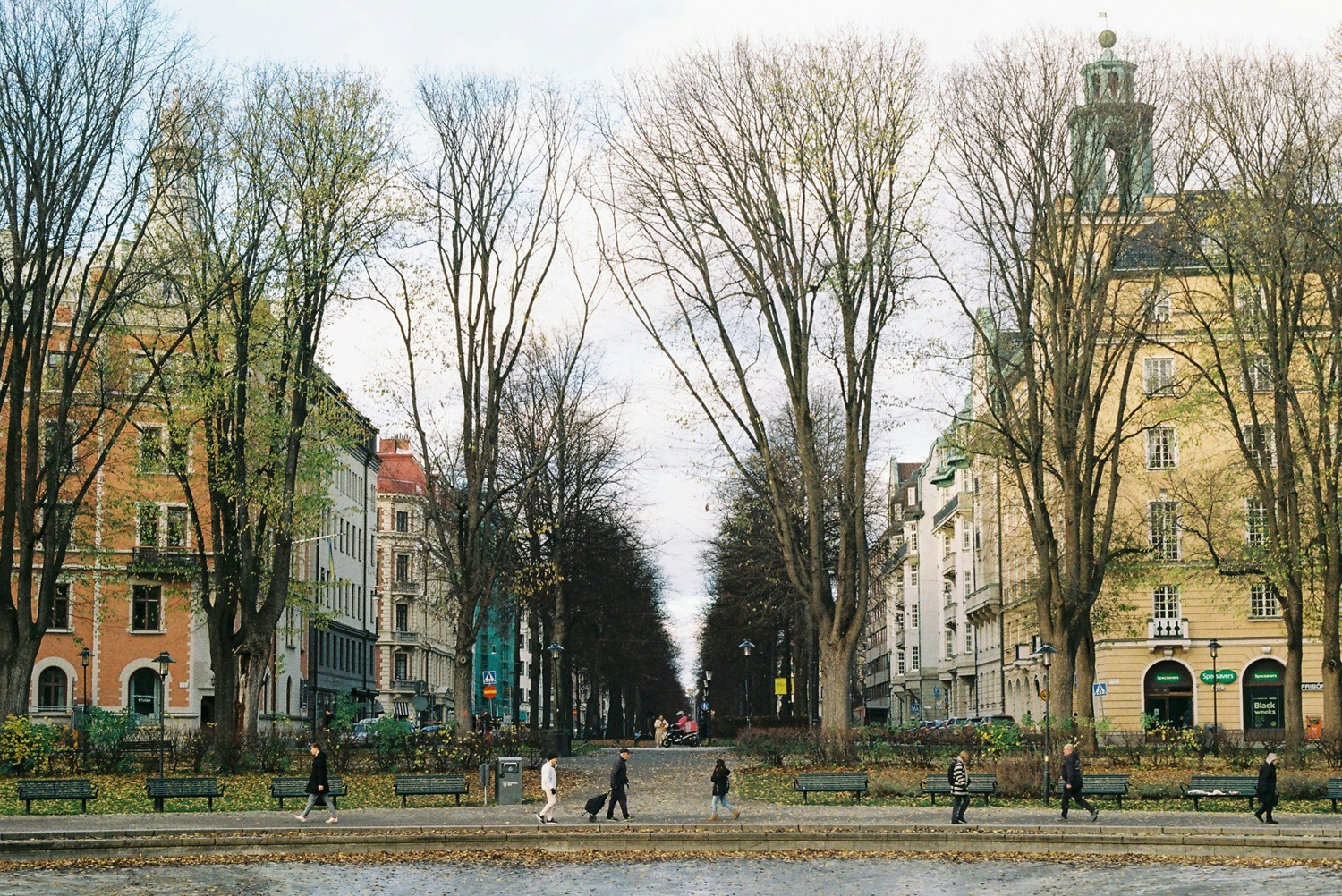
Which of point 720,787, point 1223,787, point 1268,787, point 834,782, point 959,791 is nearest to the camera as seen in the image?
point 959,791

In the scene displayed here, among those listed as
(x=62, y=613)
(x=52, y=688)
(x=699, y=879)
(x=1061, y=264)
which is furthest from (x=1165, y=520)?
(x=52, y=688)

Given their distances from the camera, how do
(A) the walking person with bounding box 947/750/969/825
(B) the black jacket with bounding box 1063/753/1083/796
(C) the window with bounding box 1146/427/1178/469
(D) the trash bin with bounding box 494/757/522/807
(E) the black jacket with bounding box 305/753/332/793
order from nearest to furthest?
(A) the walking person with bounding box 947/750/969/825
(B) the black jacket with bounding box 1063/753/1083/796
(E) the black jacket with bounding box 305/753/332/793
(D) the trash bin with bounding box 494/757/522/807
(C) the window with bounding box 1146/427/1178/469

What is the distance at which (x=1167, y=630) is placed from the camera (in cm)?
6406

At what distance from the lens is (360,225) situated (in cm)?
3959

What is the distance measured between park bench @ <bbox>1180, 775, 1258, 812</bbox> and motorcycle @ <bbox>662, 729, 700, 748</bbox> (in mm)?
44127

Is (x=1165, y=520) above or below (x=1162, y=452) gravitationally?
below

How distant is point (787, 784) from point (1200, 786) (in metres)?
9.36

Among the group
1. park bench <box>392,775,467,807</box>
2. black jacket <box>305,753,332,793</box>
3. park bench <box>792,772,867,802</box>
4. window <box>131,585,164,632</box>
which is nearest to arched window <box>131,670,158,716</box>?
window <box>131,585,164,632</box>

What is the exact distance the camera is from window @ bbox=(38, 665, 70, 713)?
211ft

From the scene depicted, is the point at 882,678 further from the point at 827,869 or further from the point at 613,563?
the point at 827,869

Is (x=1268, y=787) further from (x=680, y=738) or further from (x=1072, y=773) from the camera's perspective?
(x=680, y=738)

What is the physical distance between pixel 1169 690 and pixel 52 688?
44087 millimetres

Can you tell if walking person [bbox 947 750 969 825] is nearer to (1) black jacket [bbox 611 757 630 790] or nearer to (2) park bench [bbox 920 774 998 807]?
(2) park bench [bbox 920 774 998 807]

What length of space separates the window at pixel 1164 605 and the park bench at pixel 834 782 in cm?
3492
